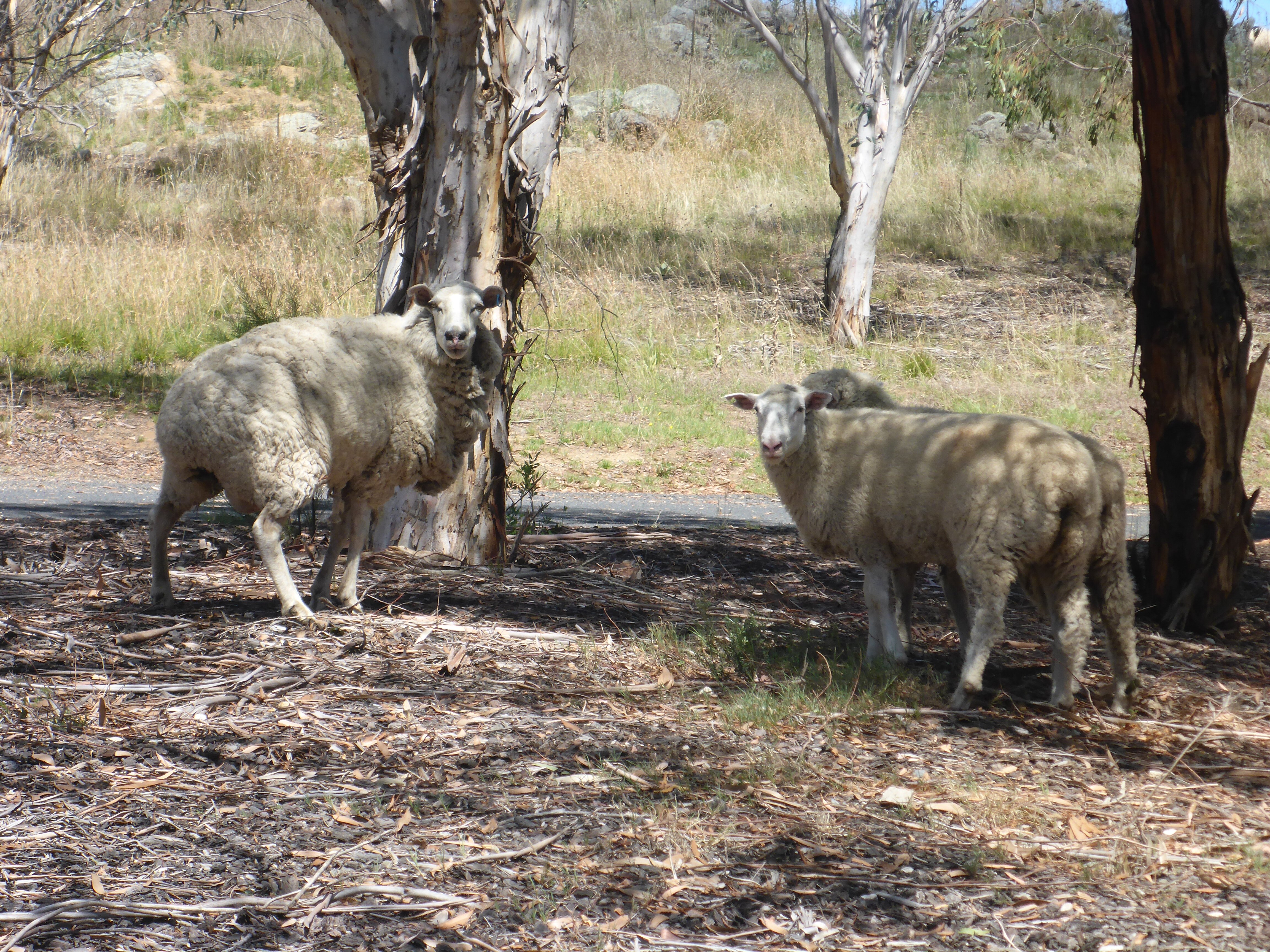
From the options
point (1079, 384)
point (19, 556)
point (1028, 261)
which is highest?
point (1028, 261)

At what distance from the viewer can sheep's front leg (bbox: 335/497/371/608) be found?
576 centimetres

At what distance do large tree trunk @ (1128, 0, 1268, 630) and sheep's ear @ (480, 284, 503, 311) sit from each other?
139 inches

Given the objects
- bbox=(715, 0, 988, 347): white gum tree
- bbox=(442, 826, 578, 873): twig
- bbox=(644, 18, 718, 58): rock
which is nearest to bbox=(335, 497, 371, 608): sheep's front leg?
bbox=(442, 826, 578, 873): twig

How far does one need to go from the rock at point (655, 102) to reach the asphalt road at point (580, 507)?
19.6m

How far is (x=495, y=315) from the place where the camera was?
22.2 feet

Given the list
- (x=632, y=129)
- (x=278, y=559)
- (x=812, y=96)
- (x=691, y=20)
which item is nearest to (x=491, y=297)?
(x=278, y=559)

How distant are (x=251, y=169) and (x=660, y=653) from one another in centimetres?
2208

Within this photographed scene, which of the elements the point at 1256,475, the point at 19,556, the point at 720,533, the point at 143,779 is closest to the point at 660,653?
the point at 143,779

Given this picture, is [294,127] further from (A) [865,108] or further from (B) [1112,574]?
(B) [1112,574]

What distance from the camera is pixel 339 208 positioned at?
2202 centimetres

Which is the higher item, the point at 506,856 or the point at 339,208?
the point at 339,208

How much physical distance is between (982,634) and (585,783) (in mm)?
1933

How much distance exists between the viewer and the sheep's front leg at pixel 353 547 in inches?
227

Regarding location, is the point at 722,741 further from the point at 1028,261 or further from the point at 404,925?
the point at 1028,261
